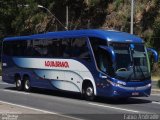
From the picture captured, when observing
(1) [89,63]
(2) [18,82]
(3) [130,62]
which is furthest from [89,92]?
(2) [18,82]

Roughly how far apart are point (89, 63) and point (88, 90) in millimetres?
1233

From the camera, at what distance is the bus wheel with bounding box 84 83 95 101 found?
22.3 metres

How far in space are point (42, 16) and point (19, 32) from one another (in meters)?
4.68

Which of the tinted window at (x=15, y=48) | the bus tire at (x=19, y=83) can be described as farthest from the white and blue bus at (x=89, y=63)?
the bus tire at (x=19, y=83)

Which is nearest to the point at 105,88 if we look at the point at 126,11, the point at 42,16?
the point at 126,11

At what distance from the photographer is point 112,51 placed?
20797 millimetres

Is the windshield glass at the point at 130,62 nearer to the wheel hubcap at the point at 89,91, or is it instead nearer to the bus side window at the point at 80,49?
the bus side window at the point at 80,49

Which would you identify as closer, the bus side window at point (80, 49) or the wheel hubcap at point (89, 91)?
the wheel hubcap at point (89, 91)

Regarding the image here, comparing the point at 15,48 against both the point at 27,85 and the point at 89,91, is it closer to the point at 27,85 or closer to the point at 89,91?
the point at 27,85

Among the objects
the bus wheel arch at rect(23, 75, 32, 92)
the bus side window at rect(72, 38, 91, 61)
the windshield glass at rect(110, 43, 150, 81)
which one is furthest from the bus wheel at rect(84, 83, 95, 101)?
the bus wheel arch at rect(23, 75, 32, 92)

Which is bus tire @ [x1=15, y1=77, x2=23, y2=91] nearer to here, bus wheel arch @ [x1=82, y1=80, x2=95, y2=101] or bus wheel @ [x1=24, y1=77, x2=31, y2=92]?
bus wheel @ [x1=24, y1=77, x2=31, y2=92]

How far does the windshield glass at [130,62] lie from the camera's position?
68.4ft

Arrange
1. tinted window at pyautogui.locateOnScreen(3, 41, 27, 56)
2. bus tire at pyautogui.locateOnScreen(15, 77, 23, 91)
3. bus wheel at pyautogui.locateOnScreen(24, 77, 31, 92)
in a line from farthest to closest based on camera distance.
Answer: bus tire at pyautogui.locateOnScreen(15, 77, 23, 91)
tinted window at pyautogui.locateOnScreen(3, 41, 27, 56)
bus wheel at pyautogui.locateOnScreen(24, 77, 31, 92)

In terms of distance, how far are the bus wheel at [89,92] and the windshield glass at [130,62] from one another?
1968 millimetres
